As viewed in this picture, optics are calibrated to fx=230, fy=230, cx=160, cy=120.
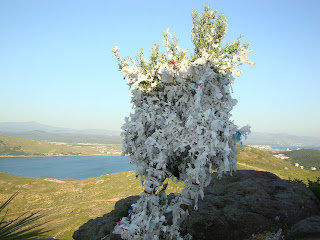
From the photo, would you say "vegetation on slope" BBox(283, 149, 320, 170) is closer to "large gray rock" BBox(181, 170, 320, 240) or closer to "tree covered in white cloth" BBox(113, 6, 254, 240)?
"large gray rock" BBox(181, 170, 320, 240)

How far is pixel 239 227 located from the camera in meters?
10.0

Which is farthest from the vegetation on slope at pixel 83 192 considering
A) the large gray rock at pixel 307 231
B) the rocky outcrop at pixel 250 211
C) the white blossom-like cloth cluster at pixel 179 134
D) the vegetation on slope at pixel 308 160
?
the vegetation on slope at pixel 308 160

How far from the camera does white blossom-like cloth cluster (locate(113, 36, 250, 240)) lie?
772 cm

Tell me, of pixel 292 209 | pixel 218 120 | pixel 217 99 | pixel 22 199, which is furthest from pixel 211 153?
pixel 22 199

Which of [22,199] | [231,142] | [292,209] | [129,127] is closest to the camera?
[231,142]

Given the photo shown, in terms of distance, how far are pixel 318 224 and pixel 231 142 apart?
387 cm

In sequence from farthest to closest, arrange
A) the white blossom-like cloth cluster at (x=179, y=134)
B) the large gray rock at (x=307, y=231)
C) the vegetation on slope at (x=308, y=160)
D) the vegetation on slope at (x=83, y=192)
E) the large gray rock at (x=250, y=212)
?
the vegetation on slope at (x=308, y=160) < the vegetation on slope at (x=83, y=192) < the large gray rock at (x=250, y=212) < the white blossom-like cloth cluster at (x=179, y=134) < the large gray rock at (x=307, y=231)

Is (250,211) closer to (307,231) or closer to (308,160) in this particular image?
(307,231)

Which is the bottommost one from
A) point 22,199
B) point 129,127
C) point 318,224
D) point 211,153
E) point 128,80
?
point 22,199

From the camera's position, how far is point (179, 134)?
817cm

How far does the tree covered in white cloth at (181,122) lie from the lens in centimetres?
780

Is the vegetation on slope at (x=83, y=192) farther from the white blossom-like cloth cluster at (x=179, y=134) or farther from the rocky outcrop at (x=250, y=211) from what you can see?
the white blossom-like cloth cluster at (x=179, y=134)

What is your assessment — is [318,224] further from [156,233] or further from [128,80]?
[128,80]

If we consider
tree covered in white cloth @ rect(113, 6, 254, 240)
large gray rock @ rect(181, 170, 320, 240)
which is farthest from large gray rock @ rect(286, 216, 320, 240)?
tree covered in white cloth @ rect(113, 6, 254, 240)
